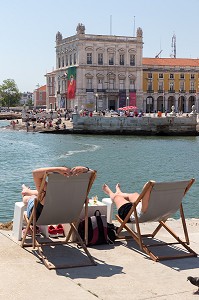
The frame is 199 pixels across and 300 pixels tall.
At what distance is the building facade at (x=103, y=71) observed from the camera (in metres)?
83.8

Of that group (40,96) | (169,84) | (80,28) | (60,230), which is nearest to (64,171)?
(60,230)

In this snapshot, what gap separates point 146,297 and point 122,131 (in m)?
50.8

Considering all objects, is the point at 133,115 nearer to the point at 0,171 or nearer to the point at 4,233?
the point at 0,171

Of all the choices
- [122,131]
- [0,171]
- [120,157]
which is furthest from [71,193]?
[122,131]

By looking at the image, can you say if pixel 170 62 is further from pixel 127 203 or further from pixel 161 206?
pixel 161 206

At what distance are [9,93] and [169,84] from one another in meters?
66.7

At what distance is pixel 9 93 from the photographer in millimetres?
147875

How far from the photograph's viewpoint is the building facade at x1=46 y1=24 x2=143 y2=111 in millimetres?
83812

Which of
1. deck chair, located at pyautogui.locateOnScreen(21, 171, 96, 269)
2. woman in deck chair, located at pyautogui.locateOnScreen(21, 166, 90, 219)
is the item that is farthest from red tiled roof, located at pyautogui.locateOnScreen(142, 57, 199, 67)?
deck chair, located at pyautogui.locateOnScreen(21, 171, 96, 269)

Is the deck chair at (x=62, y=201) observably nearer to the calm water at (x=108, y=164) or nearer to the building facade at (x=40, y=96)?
the calm water at (x=108, y=164)

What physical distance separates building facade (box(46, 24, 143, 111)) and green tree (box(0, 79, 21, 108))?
201ft

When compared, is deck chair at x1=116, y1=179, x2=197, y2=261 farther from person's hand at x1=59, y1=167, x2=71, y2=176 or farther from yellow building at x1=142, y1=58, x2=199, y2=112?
yellow building at x1=142, y1=58, x2=199, y2=112

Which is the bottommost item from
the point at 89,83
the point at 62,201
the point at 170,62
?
the point at 62,201

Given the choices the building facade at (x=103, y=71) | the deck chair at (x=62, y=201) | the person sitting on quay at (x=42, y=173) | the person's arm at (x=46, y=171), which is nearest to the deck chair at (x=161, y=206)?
the deck chair at (x=62, y=201)
